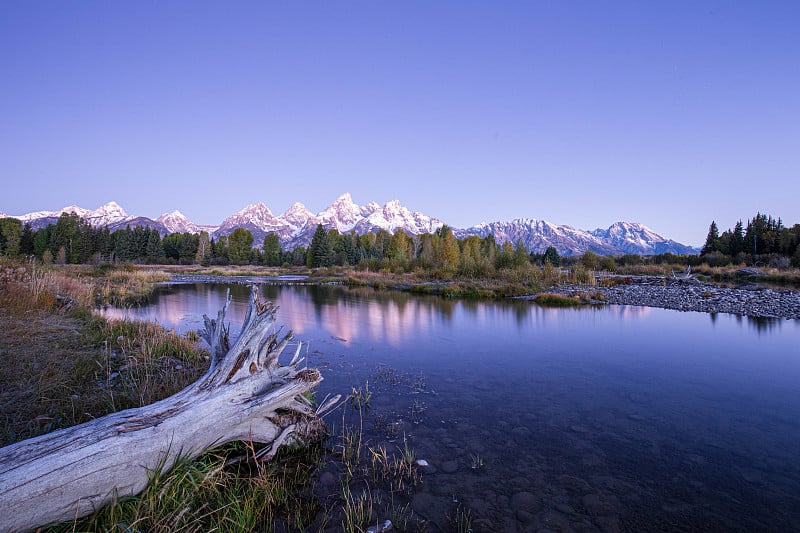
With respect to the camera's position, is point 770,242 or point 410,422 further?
point 770,242

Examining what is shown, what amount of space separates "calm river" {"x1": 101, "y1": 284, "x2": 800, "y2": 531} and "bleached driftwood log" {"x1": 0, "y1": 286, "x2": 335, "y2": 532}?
1844mm

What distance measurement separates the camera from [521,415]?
6.78m

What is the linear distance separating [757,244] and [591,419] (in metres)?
63.4

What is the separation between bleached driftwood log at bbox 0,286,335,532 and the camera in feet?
8.84

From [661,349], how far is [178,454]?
13.2m

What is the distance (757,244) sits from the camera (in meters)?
51.9

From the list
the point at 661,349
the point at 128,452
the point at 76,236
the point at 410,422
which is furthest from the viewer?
the point at 76,236

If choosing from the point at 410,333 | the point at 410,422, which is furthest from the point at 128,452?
the point at 410,333

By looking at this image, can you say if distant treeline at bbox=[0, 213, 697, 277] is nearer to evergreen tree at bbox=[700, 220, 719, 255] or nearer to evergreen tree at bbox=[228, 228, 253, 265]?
evergreen tree at bbox=[228, 228, 253, 265]

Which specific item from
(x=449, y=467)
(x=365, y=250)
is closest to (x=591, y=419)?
(x=449, y=467)

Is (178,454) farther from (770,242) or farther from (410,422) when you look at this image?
(770,242)

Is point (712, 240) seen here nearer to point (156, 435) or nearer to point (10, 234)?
point (156, 435)

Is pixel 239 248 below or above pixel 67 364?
above

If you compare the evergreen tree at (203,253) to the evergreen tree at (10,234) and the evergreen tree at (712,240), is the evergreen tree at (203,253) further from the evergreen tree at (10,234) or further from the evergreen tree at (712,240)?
the evergreen tree at (712,240)
